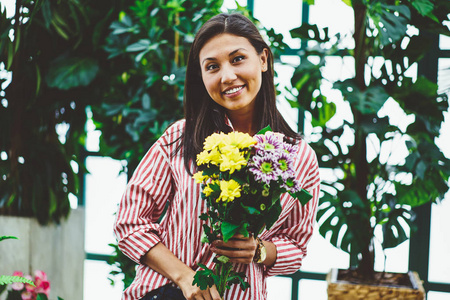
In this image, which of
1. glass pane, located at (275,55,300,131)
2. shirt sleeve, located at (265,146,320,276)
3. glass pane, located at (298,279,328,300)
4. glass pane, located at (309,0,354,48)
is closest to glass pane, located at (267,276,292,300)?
glass pane, located at (298,279,328,300)

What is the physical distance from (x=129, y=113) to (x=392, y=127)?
4.73 ft

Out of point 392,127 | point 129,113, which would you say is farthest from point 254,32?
point 129,113

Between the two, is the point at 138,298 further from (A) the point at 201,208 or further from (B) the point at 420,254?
(B) the point at 420,254

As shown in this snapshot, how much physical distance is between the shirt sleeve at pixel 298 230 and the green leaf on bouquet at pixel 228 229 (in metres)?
0.30

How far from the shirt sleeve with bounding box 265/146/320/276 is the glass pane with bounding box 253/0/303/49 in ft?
7.43

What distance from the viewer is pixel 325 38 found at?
2.86 m

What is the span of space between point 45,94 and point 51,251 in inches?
40.9

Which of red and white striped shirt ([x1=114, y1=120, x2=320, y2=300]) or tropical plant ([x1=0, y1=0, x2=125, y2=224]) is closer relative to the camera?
red and white striped shirt ([x1=114, y1=120, x2=320, y2=300])

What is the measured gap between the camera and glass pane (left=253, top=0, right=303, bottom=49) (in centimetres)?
356

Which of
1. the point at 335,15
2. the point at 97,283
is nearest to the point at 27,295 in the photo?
the point at 97,283

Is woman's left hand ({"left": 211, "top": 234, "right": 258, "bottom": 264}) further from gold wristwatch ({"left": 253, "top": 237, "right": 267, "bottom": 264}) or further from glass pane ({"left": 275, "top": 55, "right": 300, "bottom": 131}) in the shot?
glass pane ({"left": 275, "top": 55, "right": 300, "bottom": 131})

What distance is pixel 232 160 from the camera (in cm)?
112

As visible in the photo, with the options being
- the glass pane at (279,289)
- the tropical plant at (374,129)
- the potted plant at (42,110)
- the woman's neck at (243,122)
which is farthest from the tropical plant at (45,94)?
the woman's neck at (243,122)

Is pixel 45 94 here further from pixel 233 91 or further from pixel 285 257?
pixel 285 257
